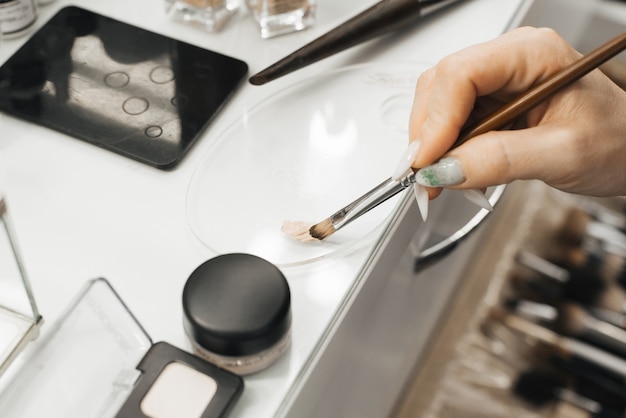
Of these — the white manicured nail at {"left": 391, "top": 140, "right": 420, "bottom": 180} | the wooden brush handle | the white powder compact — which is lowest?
the white powder compact

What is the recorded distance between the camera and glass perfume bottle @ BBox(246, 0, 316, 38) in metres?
0.65

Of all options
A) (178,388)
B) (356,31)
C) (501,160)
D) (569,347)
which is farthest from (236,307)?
(569,347)

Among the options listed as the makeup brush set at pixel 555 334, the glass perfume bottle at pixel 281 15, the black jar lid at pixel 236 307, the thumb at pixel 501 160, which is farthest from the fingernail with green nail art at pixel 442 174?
the makeup brush set at pixel 555 334

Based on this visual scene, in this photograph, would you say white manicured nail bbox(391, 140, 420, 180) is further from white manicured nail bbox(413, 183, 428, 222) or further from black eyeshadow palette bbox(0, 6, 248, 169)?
black eyeshadow palette bbox(0, 6, 248, 169)

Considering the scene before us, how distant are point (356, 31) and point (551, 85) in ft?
0.75

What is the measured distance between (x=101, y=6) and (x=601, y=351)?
651mm

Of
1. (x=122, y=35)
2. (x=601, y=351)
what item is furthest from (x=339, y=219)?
(x=601, y=351)

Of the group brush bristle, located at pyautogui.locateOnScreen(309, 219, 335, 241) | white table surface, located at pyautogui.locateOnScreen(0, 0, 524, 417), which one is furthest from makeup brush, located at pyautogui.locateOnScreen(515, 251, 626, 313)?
brush bristle, located at pyautogui.locateOnScreen(309, 219, 335, 241)

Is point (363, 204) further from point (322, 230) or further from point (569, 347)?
point (569, 347)

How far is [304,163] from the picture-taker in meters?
0.56

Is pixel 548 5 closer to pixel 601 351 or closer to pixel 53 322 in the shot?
pixel 601 351

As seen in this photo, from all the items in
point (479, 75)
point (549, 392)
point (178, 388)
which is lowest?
point (549, 392)

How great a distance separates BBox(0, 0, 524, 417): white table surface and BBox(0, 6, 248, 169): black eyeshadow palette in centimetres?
1

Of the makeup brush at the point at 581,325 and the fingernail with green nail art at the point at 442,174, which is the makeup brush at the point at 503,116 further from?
the makeup brush at the point at 581,325
